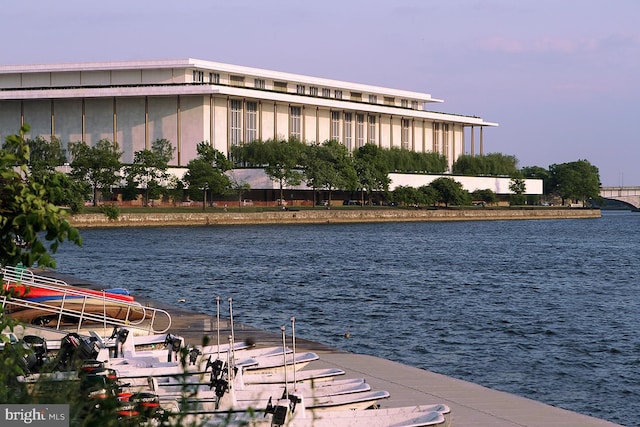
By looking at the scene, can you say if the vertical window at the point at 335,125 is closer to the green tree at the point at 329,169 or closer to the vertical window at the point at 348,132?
the vertical window at the point at 348,132

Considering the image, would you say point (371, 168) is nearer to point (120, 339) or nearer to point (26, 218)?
point (120, 339)

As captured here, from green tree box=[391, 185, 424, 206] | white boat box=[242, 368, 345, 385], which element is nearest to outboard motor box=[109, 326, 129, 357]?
white boat box=[242, 368, 345, 385]

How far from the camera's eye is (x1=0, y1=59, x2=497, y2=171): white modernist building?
137375mm

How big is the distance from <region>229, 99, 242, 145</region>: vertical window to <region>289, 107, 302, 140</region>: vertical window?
31.3 feet

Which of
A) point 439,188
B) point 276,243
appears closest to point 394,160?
point 439,188

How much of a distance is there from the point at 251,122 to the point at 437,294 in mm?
99726

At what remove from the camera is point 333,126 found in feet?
513

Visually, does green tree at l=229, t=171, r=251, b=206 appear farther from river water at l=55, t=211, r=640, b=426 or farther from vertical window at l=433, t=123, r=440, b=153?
vertical window at l=433, t=123, r=440, b=153

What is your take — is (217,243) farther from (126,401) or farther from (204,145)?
(126,401)

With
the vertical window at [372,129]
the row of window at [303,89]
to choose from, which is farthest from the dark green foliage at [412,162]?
the row of window at [303,89]

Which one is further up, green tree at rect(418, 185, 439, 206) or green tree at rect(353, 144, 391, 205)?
green tree at rect(353, 144, 391, 205)

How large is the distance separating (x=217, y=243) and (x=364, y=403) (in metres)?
69.1

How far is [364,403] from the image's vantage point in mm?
16156

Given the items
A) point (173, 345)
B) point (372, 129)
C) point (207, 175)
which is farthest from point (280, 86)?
point (173, 345)
